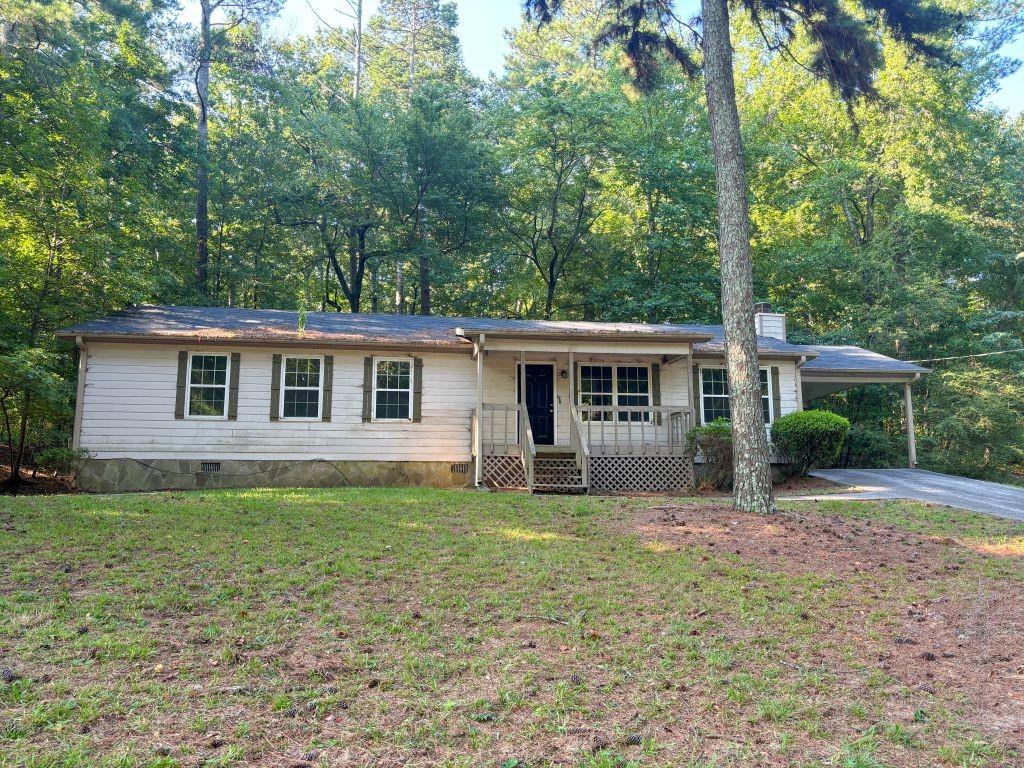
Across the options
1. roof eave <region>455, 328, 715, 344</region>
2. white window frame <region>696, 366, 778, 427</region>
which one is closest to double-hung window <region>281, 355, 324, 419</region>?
roof eave <region>455, 328, 715, 344</region>

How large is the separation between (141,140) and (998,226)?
28.6 metres

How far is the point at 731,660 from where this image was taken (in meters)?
3.87

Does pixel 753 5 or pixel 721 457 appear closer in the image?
pixel 753 5

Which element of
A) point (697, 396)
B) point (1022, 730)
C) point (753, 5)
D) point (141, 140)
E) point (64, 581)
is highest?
point (141, 140)

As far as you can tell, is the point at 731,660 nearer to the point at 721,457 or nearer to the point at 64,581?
the point at 64,581

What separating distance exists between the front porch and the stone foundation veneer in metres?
1.16

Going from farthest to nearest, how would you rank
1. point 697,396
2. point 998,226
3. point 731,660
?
point 998,226 → point 697,396 → point 731,660

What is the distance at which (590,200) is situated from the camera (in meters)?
24.5

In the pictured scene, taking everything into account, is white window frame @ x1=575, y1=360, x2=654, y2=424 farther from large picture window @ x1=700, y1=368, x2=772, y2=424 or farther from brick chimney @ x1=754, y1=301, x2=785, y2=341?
brick chimney @ x1=754, y1=301, x2=785, y2=341

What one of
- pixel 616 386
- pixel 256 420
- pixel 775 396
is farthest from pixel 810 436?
pixel 256 420

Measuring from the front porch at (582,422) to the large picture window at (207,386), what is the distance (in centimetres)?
508

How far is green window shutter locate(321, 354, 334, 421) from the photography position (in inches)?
494

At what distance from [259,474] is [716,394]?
398 inches

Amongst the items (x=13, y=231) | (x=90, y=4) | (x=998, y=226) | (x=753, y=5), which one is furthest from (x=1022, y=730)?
(x=90, y=4)
